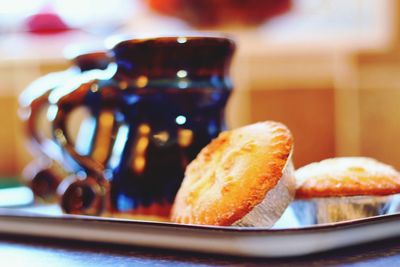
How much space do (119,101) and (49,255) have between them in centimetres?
20

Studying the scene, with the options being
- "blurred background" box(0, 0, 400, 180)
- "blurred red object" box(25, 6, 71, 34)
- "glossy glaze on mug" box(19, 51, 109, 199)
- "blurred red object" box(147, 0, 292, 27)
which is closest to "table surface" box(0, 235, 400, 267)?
"glossy glaze on mug" box(19, 51, 109, 199)

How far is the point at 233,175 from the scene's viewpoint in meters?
0.54

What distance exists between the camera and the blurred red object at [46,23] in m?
2.85

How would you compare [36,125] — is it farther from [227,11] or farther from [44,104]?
[227,11]

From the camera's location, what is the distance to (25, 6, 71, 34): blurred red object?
2850 mm

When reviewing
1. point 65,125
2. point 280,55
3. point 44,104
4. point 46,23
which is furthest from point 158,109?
point 46,23

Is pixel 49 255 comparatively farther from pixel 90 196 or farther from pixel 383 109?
pixel 383 109

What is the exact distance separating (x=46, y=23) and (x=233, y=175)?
96.5 inches

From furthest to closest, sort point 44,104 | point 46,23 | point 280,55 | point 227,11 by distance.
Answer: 1. point 46,23
2. point 227,11
3. point 280,55
4. point 44,104

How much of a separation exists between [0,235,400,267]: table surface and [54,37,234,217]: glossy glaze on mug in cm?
12

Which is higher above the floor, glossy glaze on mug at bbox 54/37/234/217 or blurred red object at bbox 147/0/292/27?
blurred red object at bbox 147/0/292/27

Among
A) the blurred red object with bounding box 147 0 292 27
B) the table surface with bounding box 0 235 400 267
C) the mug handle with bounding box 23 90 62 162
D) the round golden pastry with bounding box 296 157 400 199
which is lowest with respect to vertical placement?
the table surface with bounding box 0 235 400 267

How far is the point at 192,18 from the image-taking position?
8.41 feet

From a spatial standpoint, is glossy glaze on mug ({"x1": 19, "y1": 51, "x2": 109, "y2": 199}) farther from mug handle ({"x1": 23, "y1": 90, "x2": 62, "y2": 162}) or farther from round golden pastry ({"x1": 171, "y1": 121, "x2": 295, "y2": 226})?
round golden pastry ({"x1": 171, "y1": 121, "x2": 295, "y2": 226})
